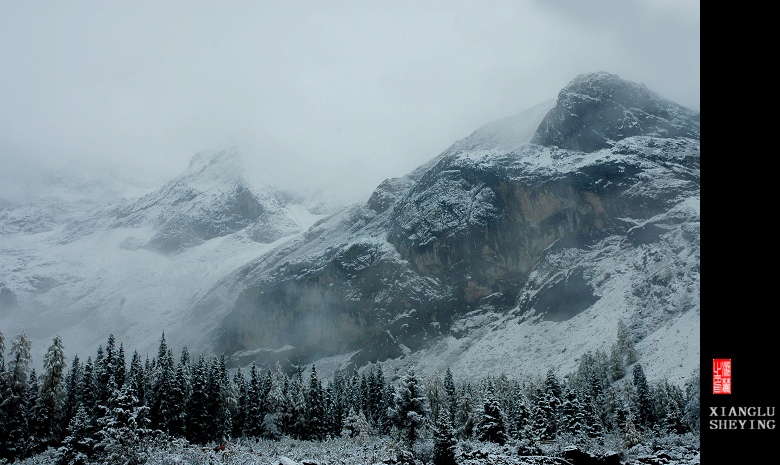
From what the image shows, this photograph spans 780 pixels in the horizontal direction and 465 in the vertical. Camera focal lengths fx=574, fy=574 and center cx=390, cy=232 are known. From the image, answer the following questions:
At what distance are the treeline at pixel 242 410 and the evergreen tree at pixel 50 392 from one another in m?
0.10

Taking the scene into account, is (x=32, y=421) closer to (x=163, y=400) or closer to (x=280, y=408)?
(x=163, y=400)

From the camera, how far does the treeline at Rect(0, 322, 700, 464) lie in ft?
130

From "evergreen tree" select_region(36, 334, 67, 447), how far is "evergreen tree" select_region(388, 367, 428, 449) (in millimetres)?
33473

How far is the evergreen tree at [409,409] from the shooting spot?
4297 cm

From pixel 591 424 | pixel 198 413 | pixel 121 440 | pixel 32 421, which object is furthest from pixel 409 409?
pixel 32 421

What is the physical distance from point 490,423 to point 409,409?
18.5 metres

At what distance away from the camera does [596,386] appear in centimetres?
9194

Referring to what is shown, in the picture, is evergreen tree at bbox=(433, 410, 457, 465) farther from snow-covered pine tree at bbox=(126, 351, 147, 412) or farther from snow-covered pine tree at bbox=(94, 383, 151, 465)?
snow-covered pine tree at bbox=(126, 351, 147, 412)

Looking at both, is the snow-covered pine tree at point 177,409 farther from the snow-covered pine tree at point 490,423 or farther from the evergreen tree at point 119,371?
the snow-covered pine tree at point 490,423

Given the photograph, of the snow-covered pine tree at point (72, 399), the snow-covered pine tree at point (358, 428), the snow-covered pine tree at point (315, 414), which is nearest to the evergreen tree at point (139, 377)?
the snow-covered pine tree at point (72, 399)

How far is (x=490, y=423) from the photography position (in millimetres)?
58469
